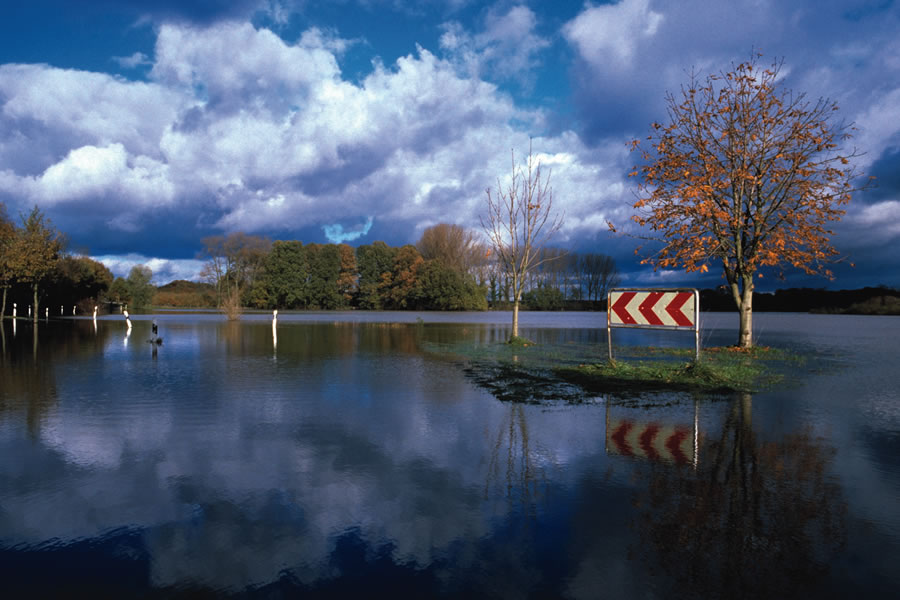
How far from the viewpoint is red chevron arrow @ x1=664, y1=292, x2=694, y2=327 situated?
11.9 metres

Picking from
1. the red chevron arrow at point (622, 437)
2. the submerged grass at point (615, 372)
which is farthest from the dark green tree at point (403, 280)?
the red chevron arrow at point (622, 437)

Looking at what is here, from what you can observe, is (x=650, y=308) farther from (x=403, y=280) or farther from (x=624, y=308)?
(x=403, y=280)

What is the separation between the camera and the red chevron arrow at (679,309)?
39.0 feet

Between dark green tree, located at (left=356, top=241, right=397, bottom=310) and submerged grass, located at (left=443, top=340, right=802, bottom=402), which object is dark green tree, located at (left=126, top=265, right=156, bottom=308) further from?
submerged grass, located at (left=443, top=340, right=802, bottom=402)

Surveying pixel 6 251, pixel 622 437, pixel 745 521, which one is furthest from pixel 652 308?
pixel 6 251

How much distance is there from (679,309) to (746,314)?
8.34 m

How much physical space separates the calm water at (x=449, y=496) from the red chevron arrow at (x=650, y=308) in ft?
11.5

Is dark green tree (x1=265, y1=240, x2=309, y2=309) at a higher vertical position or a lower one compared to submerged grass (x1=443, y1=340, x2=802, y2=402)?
higher

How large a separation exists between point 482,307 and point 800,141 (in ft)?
235

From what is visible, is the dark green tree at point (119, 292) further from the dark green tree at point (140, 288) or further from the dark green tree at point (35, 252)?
the dark green tree at point (35, 252)

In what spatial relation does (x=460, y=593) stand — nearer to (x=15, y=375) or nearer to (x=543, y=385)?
(x=543, y=385)

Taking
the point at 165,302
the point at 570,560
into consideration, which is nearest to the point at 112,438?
the point at 570,560

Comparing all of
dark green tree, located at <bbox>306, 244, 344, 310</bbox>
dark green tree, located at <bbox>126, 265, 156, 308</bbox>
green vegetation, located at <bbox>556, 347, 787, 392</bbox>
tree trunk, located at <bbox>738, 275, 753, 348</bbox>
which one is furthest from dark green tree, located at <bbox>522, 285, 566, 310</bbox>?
green vegetation, located at <bbox>556, 347, 787, 392</bbox>

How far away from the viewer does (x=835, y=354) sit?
1777cm
